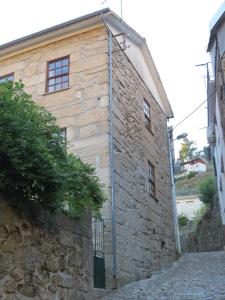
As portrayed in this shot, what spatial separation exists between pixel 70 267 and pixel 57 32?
736cm

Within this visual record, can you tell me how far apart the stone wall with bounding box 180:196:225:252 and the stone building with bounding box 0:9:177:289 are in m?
7.90

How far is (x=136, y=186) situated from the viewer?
10258 millimetres

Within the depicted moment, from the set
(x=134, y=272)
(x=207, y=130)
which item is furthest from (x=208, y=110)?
(x=134, y=272)

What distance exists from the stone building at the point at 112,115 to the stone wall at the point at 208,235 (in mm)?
7901

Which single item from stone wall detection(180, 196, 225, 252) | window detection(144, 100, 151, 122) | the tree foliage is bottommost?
stone wall detection(180, 196, 225, 252)

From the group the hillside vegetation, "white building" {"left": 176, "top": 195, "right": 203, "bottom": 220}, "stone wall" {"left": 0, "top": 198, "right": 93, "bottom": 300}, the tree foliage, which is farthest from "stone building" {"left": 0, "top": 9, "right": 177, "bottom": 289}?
the tree foliage

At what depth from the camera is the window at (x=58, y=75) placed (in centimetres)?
1062

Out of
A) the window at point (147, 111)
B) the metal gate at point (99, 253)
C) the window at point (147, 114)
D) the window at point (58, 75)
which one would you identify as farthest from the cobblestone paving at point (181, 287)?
the window at point (58, 75)

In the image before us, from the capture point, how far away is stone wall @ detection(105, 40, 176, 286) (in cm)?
894

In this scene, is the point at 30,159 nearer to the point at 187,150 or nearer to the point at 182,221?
the point at 182,221

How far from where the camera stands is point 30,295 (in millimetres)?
4633

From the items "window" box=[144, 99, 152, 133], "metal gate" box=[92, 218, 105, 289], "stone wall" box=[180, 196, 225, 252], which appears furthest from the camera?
"stone wall" box=[180, 196, 225, 252]

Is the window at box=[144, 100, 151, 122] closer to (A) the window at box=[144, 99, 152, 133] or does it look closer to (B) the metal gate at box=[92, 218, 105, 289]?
(A) the window at box=[144, 99, 152, 133]

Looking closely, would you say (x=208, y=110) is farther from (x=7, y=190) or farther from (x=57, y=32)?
(x=7, y=190)
